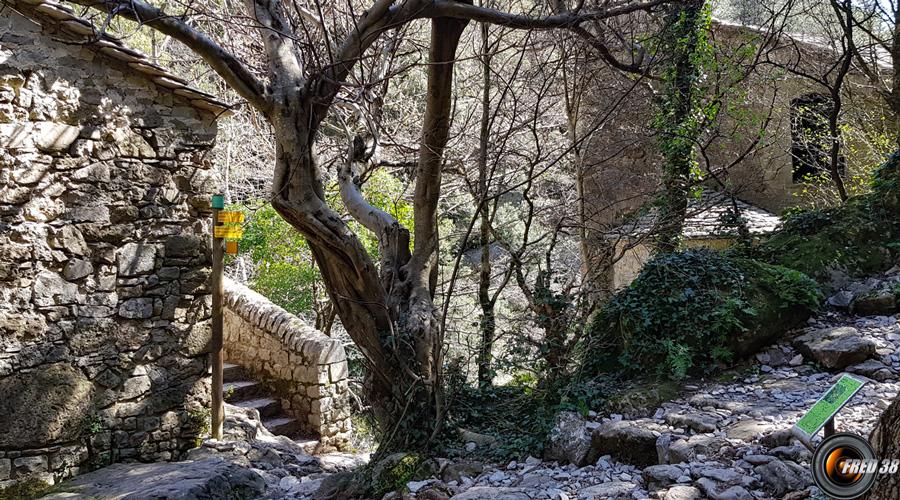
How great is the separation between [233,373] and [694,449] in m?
6.32

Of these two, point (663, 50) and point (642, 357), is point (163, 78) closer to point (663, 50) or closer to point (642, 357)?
point (642, 357)

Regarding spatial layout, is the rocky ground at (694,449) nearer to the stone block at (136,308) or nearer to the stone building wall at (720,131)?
the stone block at (136,308)

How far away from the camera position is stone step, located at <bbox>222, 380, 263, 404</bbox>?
788cm

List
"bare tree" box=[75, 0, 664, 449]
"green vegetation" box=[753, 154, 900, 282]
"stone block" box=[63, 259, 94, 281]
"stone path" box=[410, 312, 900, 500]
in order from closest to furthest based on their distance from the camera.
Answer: "stone path" box=[410, 312, 900, 500], "bare tree" box=[75, 0, 664, 449], "stone block" box=[63, 259, 94, 281], "green vegetation" box=[753, 154, 900, 282]

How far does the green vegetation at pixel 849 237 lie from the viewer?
241 inches

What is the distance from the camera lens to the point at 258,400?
26.6 ft

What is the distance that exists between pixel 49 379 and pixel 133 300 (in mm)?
915

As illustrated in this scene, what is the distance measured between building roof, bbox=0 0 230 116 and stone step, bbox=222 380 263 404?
3.54 metres

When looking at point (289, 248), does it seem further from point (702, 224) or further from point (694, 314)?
point (694, 314)

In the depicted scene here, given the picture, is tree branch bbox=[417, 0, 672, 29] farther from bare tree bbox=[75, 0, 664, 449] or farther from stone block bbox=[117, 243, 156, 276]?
stone block bbox=[117, 243, 156, 276]

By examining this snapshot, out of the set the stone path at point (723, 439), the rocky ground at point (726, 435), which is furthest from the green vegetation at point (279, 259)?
the stone path at point (723, 439)

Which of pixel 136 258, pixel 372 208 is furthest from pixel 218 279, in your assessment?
pixel 372 208

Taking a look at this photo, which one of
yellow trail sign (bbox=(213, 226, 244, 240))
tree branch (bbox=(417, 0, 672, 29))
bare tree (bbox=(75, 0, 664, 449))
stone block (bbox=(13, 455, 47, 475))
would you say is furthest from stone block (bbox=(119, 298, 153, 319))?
tree branch (bbox=(417, 0, 672, 29))

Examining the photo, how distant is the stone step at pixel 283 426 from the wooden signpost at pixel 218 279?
1.31m
